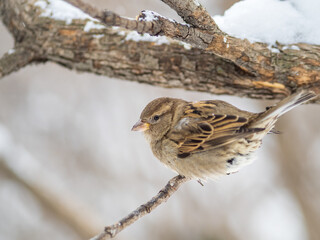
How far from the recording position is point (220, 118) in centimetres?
291

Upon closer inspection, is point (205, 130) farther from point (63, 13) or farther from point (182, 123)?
point (63, 13)

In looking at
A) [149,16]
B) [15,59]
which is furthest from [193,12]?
[15,59]

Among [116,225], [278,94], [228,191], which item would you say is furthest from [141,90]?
[116,225]

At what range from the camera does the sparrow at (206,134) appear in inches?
112

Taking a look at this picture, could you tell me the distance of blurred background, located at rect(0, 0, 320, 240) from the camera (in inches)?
196

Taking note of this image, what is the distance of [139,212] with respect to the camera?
2402mm

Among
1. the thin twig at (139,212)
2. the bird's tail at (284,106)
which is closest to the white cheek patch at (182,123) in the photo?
the thin twig at (139,212)

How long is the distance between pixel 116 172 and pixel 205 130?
3.80 metres

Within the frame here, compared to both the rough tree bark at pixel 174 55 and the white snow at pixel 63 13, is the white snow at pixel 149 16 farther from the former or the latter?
the white snow at pixel 63 13

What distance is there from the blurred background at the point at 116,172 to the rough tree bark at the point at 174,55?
1668mm

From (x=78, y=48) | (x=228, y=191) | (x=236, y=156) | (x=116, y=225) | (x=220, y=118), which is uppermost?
(x=78, y=48)

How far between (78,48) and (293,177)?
3.19m

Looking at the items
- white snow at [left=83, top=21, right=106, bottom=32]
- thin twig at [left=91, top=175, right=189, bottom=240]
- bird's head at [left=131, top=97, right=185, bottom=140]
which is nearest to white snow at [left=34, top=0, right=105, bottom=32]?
white snow at [left=83, top=21, right=106, bottom=32]

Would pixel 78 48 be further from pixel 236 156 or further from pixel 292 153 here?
pixel 292 153
